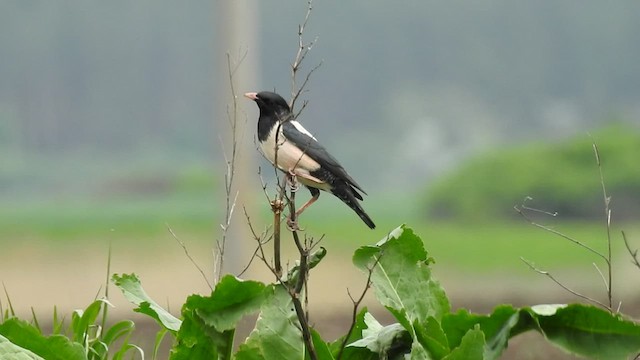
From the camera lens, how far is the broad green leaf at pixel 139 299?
2254 millimetres

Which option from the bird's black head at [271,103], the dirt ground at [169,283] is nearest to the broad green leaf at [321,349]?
the bird's black head at [271,103]

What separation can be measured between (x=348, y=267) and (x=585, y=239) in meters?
1.81

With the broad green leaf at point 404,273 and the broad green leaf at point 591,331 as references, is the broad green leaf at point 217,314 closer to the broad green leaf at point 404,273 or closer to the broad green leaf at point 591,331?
the broad green leaf at point 404,273

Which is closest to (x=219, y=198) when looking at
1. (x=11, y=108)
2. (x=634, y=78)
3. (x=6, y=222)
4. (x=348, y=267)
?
(x=348, y=267)

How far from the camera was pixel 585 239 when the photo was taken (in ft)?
26.3

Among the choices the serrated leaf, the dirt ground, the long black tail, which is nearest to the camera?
the serrated leaf

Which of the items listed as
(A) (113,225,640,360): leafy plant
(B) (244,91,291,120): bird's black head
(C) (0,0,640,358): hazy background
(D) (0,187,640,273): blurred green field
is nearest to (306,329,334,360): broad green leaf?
(A) (113,225,640,360): leafy plant

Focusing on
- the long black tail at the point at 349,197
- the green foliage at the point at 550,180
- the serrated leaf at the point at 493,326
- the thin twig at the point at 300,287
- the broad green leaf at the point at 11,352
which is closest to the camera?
the thin twig at the point at 300,287

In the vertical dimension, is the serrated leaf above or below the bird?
below

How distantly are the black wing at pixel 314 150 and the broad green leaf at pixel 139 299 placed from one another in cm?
47

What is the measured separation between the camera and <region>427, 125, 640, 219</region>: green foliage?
8.93m

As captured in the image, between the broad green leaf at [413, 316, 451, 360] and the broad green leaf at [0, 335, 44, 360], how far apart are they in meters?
0.69

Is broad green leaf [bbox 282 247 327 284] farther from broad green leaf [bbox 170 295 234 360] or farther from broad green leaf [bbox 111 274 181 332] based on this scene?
broad green leaf [bbox 111 274 181 332]

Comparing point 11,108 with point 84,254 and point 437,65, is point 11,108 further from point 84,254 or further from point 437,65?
point 437,65
